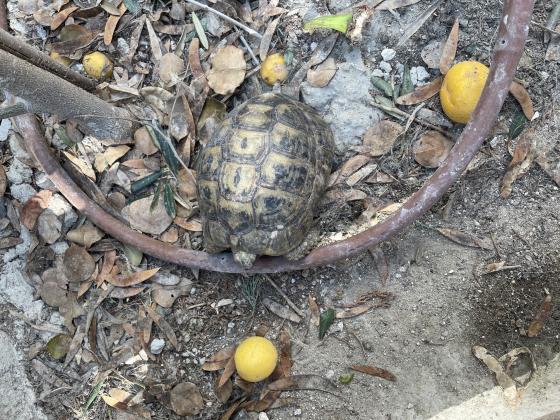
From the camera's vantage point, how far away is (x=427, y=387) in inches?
131

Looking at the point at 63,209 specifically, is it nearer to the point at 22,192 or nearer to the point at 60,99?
the point at 22,192

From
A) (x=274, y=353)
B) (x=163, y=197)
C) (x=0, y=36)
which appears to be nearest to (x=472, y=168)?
(x=274, y=353)

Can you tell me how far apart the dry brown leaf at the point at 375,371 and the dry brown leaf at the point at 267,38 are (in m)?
2.05

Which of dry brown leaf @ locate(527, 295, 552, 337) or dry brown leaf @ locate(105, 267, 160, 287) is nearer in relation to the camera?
dry brown leaf @ locate(527, 295, 552, 337)

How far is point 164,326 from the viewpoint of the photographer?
3586 mm

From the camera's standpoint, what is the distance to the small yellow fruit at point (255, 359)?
3172mm

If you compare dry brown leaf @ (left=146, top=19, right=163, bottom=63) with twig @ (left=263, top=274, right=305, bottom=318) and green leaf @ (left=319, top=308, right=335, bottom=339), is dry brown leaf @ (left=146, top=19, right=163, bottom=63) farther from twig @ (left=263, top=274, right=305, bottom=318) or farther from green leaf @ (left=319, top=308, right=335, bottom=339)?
green leaf @ (left=319, top=308, right=335, bottom=339)

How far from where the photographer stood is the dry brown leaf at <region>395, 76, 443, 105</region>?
3.48 metres

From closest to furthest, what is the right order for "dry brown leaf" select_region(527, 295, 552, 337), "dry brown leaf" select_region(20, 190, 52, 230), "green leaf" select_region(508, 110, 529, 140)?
1. "dry brown leaf" select_region(527, 295, 552, 337)
2. "green leaf" select_region(508, 110, 529, 140)
3. "dry brown leaf" select_region(20, 190, 52, 230)

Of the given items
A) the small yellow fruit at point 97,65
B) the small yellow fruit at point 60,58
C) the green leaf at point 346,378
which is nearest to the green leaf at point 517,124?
the green leaf at point 346,378

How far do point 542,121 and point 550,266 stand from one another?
883 millimetres

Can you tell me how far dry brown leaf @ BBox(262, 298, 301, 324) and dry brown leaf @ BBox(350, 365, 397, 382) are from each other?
46 centimetres

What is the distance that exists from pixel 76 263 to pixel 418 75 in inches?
98.0

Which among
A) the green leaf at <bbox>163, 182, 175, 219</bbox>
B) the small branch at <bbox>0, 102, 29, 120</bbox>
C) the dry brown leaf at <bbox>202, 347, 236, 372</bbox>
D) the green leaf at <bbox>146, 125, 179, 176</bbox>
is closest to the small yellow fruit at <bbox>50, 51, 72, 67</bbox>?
the green leaf at <bbox>146, 125, 179, 176</bbox>
